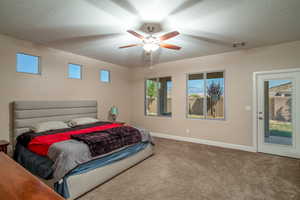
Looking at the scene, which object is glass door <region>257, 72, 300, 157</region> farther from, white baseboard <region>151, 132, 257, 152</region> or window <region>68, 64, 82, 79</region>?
window <region>68, 64, 82, 79</region>

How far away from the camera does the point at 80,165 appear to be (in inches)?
86.5

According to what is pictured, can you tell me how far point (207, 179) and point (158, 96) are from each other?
362 cm

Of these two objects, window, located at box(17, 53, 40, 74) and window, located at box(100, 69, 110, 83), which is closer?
window, located at box(17, 53, 40, 74)

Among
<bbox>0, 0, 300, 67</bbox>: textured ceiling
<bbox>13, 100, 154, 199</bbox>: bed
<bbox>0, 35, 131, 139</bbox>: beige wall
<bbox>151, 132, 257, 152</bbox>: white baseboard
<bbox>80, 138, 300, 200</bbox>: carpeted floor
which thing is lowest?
<bbox>80, 138, 300, 200</bbox>: carpeted floor

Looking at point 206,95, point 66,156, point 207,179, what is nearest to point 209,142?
point 206,95

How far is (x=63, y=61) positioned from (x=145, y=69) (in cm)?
290

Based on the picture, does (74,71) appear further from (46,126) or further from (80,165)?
(80,165)

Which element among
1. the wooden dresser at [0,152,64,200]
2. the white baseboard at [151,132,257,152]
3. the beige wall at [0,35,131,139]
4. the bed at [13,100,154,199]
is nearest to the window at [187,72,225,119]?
the white baseboard at [151,132,257,152]

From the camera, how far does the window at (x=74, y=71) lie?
4445 mm

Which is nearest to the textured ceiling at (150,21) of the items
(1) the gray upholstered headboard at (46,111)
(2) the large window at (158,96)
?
(1) the gray upholstered headboard at (46,111)

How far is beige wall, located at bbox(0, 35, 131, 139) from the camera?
323cm

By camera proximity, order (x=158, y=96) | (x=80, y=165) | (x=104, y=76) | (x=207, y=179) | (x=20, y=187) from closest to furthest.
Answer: (x=20, y=187) < (x=80, y=165) < (x=207, y=179) < (x=104, y=76) < (x=158, y=96)

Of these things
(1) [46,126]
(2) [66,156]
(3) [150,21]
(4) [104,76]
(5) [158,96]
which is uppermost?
(3) [150,21]

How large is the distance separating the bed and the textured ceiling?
158 centimetres
